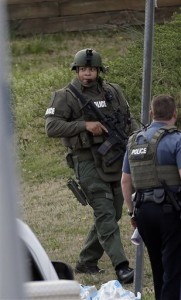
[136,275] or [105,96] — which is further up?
[105,96]

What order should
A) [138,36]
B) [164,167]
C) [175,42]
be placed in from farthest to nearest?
[138,36]
[175,42]
[164,167]

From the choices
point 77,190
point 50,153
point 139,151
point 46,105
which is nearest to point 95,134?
point 77,190

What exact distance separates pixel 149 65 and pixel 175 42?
6281mm

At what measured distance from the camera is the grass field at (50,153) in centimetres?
900

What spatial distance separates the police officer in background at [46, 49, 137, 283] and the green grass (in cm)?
45

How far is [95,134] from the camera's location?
24.2 ft

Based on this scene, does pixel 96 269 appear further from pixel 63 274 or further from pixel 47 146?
pixel 47 146

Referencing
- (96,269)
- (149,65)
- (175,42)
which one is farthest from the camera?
(175,42)

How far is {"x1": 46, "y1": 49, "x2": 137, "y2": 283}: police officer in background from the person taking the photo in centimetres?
742

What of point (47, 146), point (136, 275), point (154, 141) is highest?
point (154, 141)

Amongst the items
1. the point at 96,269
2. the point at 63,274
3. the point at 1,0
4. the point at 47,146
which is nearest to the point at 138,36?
the point at 47,146

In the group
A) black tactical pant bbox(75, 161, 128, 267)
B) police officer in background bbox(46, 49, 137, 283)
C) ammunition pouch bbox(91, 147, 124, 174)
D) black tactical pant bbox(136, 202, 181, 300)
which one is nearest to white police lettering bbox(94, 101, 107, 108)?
police officer in background bbox(46, 49, 137, 283)

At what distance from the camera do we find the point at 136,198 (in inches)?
240

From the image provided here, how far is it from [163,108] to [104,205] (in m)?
1.82
